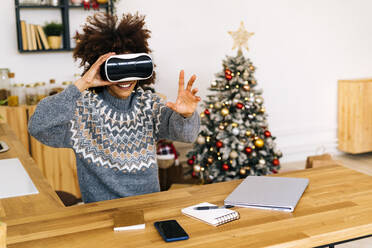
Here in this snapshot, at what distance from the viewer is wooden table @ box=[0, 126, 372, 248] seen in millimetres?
1137

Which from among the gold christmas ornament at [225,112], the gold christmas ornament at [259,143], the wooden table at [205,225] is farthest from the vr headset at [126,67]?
the gold christmas ornament at [259,143]

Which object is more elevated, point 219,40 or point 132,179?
point 219,40

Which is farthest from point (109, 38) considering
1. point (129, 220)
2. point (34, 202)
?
point (129, 220)

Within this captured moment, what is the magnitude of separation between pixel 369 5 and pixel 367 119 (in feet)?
4.38

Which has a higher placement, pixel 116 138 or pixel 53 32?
pixel 53 32

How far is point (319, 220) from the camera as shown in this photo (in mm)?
1256

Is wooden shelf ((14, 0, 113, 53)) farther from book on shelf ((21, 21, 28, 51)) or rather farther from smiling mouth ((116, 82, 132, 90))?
smiling mouth ((116, 82, 132, 90))

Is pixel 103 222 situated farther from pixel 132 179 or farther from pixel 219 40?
pixel 219 40

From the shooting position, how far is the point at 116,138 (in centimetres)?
173

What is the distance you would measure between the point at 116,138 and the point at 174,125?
0.24 m

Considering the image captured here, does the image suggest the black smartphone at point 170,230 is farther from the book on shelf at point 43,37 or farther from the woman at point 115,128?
the book on shelf at point 43,37

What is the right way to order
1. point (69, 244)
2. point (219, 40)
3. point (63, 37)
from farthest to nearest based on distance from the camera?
1. point (219, 40)
2. point (63, 37)
3. point (69, 244)

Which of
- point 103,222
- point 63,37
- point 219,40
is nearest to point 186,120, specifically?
point 103,222

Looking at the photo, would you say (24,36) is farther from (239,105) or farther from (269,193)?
(269,193)
